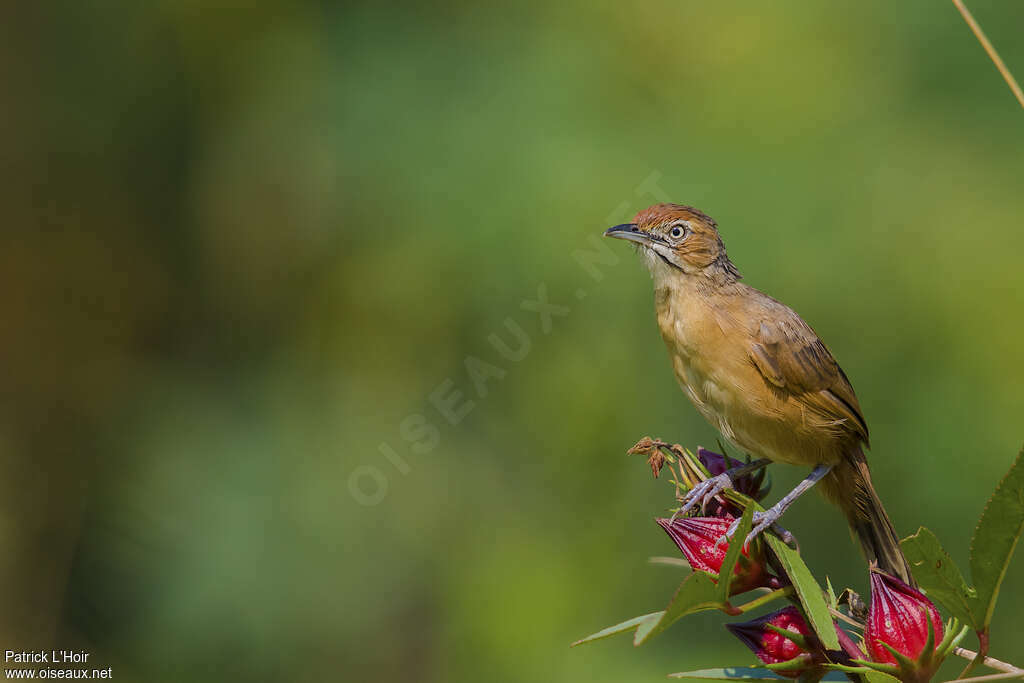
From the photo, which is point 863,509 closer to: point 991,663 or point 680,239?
point 680,239

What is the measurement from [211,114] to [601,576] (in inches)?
156

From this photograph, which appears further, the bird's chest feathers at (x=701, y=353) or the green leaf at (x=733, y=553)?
the bird's chest feathers at (x=701, y=353)

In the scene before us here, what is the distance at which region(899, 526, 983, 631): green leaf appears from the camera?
70.1 inches

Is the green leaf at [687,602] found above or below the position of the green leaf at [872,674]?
above

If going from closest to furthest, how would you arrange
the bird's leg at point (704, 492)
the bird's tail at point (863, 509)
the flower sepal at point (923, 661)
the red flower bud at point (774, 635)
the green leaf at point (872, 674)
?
the green leaf at point (872, 674)
the flower sepal at point (923, 661)
the red flower bud at point (774, 635)
the bird's leg at point (704, 492)
the bird's tail at point (863, 509)

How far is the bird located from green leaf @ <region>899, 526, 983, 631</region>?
112 cm

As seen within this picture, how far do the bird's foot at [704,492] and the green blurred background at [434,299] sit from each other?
2355 mm

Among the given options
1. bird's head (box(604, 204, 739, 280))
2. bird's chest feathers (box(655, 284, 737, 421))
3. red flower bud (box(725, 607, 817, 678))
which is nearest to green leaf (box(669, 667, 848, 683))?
red flower bud (box(725, 607, 817, 678))

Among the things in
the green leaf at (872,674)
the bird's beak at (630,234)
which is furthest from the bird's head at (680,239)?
the green leaf at (872,674)

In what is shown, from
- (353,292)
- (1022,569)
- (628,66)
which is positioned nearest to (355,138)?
(353,292)

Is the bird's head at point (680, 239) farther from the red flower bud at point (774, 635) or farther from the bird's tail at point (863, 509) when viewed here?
the red flower bud at point (774, 635)

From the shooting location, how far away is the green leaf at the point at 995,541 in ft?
5.96

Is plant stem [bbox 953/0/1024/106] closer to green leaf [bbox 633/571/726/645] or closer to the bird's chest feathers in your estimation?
green leaf [bbox 633/571/726/645]

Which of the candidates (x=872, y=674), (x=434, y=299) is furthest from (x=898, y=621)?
(x=434, y=299)
